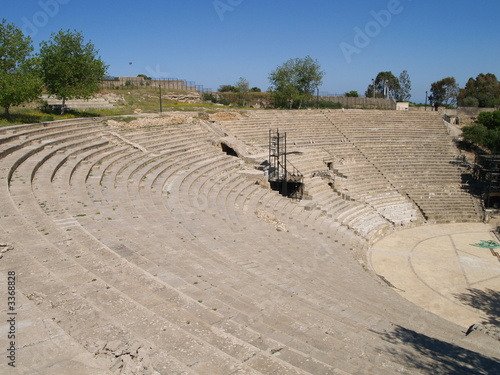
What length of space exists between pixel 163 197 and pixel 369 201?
482 inches

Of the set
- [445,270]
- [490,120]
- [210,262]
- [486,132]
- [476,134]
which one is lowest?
[445,270]

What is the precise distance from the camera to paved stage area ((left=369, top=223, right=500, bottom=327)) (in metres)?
11.7

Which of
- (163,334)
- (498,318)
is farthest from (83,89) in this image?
(498,318)

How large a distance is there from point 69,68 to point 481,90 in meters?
53.1

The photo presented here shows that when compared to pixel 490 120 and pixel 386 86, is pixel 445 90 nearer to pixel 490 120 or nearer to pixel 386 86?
pixel 386 86

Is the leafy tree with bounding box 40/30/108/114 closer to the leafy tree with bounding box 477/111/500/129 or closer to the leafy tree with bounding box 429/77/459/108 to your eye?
the leafy tree with bounding box 477/111/500/129

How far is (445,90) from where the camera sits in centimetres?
6581

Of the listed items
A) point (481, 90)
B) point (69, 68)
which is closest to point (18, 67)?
point (69, 68)

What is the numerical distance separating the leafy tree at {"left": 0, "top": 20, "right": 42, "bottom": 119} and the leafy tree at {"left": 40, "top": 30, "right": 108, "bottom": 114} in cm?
144

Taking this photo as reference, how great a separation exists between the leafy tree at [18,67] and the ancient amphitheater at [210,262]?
1741 mm

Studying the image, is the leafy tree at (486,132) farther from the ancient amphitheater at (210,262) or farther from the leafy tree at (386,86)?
the leafy tree at (386,86)

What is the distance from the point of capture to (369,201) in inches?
828

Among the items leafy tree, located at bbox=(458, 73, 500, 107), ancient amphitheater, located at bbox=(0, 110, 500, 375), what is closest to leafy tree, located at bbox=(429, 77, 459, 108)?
leafy tree, located at bbox=(458, 73, 500, 107)

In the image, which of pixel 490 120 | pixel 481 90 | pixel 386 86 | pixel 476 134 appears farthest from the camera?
pixel 386 86
